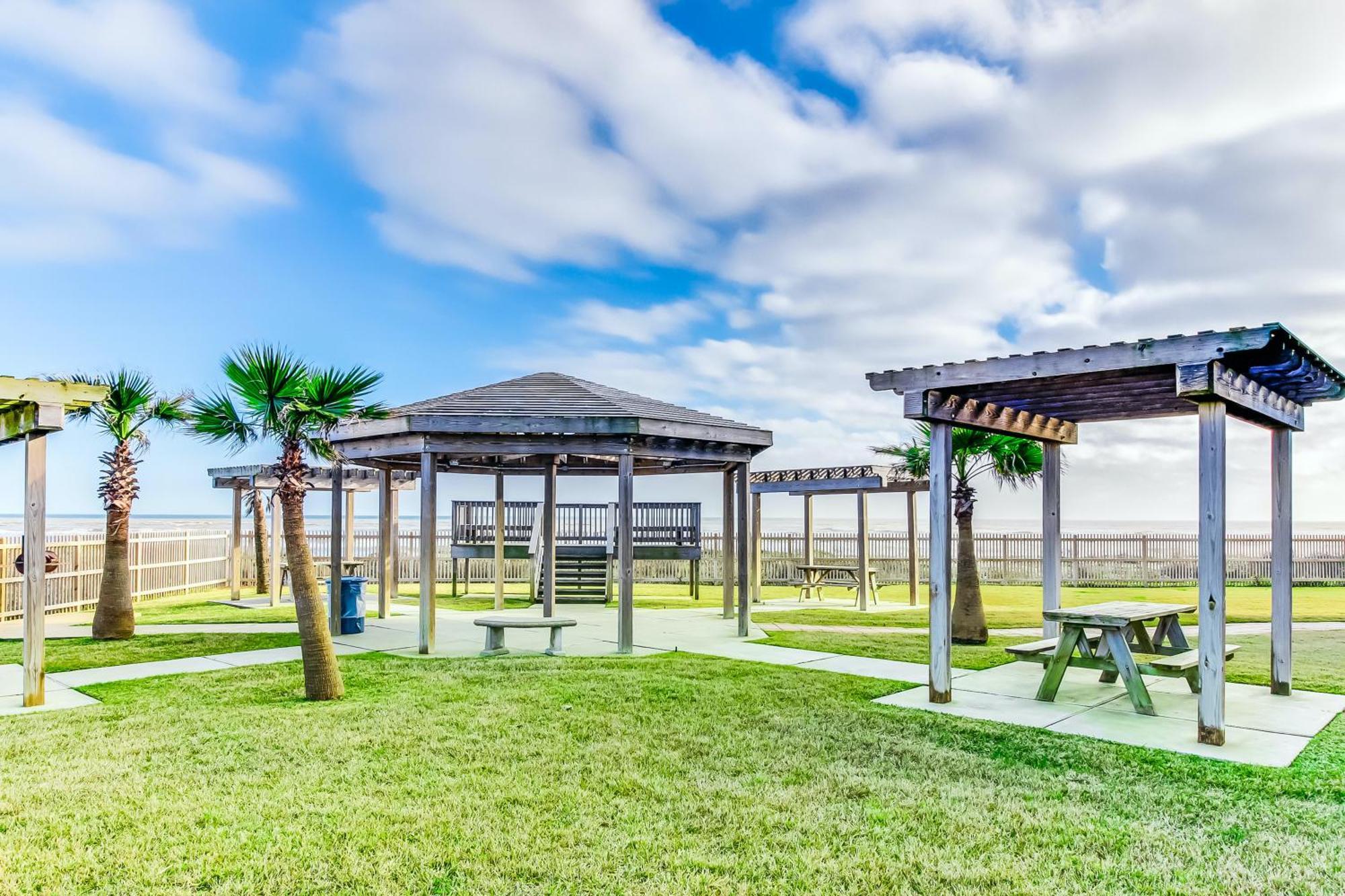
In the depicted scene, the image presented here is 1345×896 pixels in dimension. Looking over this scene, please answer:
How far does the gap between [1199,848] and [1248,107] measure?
1028 centimetres

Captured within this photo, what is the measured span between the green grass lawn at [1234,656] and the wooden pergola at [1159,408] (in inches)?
35.3

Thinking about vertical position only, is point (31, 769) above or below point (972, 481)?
below

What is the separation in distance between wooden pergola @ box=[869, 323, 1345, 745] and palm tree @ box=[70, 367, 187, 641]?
10.0 m

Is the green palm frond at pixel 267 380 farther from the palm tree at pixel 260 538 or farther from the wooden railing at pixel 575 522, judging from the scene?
the palm tree at pixel 260 538

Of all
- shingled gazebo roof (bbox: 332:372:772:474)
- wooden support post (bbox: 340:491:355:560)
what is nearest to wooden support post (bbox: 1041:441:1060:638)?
shingled gazebo roof (bbox: 332:372:772:474)

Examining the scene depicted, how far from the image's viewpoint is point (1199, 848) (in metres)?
3.69

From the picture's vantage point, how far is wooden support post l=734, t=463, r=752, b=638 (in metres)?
11.0

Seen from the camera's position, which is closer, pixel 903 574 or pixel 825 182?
pixel 825 182

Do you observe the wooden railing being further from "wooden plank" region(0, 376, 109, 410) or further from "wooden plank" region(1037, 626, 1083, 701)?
"wooden plank" region(1037, 626, 1083, 701)

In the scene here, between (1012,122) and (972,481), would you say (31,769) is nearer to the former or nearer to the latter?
(972,481)

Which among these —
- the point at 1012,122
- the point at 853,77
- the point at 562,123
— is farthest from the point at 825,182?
the point at 562,123

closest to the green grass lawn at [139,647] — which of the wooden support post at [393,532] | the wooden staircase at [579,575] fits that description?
the wooden support post at [393,532]

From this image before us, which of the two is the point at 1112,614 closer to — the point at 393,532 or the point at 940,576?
the point at 940,576

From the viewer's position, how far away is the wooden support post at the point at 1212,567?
18.2 ft
